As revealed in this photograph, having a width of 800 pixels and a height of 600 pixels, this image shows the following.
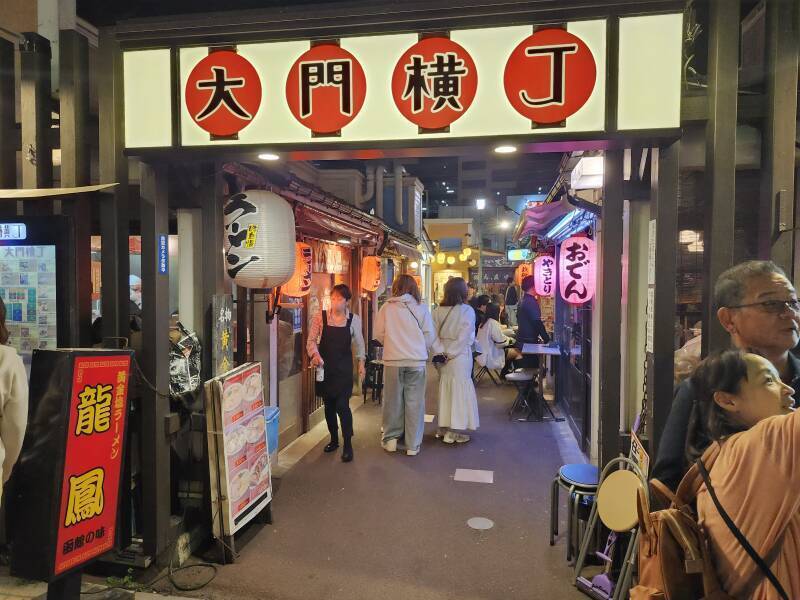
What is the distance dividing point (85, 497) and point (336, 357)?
3663mm

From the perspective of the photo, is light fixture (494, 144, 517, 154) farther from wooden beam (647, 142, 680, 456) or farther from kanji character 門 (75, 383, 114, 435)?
kanji character 門 (75, 383, 114, 435)

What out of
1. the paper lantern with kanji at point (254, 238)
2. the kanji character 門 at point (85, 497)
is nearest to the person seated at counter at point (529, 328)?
the paper lantern with kanji at point (254, 238)

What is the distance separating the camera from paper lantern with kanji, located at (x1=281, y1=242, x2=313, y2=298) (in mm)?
6648

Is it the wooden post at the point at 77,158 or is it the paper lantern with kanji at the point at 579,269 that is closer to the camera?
the wooden post at the point at 77,158

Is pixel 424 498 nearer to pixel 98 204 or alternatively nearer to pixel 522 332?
pixel 98 204

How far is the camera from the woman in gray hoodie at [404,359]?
7094mm

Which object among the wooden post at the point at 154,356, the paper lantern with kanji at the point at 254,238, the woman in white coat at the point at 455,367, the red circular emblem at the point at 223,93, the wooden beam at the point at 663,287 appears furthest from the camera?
the woman in white coat at the point at 455,367

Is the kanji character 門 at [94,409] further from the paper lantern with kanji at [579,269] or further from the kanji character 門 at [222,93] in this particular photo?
the paper lantern with kanji at [579,269]

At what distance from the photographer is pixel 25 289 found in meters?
4.23

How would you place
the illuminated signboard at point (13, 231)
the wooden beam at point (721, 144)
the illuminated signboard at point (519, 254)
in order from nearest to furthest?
the wooden beam at point (721, 144), the illuminated signboard at point (13, 231), the illuminated signboard at point (519, 254)

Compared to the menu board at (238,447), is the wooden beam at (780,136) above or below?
above

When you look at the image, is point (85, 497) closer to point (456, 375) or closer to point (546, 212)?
point (456, 375)

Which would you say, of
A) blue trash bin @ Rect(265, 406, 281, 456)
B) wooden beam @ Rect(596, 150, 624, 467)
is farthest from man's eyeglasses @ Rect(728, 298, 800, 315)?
blue trash bin @ Rect(265, 406, 281, 456)

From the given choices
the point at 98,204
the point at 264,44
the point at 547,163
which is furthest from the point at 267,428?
the point at 547,163
